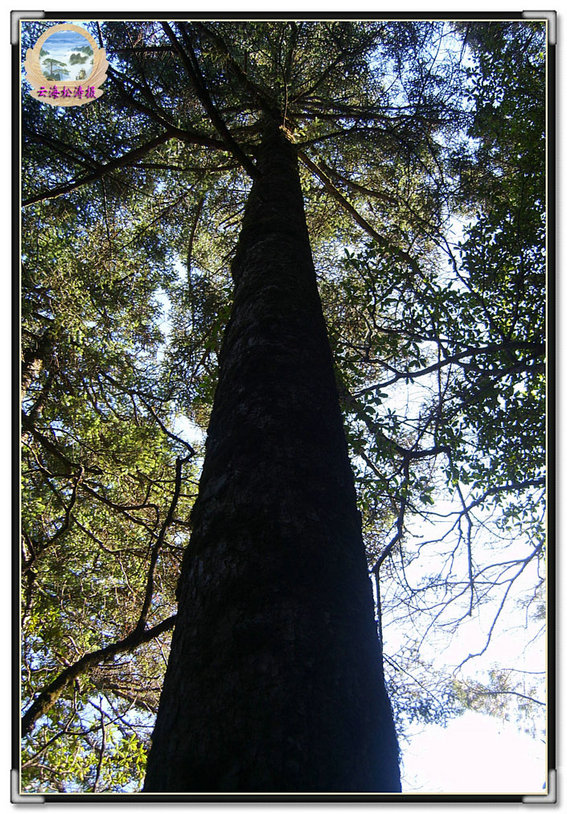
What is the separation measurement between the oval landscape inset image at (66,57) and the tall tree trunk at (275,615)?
166cm

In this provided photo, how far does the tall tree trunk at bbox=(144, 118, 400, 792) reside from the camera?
895mm

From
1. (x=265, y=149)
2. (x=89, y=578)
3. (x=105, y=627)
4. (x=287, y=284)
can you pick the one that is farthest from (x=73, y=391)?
(x=287, y=284)

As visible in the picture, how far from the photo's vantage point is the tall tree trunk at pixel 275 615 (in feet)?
2.94

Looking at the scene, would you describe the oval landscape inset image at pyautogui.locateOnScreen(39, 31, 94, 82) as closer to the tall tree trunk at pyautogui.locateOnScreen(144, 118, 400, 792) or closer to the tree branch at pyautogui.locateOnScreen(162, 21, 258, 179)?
the tree branch at pyautogui.locateOnScreen(162, 21, 258, 179)

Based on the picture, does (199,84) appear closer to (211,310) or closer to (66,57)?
(66,57)

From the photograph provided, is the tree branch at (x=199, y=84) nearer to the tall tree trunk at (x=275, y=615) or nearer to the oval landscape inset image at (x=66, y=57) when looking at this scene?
the oval landscape inset image at (x=66, y=57)

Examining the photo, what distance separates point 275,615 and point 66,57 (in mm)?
2572

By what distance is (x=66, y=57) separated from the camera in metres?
2.30

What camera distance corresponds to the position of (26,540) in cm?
445

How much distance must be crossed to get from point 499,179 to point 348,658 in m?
6.64

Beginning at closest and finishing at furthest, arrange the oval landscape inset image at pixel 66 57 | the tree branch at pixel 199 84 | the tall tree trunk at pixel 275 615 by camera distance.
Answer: the tall tree trunk at pixel 275 615 → the oval landscape inset image at pixel 66 57 → the tree branch at pixel 199 84

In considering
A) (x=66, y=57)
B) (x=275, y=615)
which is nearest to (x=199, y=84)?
(x=66, y=57)

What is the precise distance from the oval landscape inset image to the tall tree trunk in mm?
1656

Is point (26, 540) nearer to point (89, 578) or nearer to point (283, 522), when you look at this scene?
point (89, 578)
